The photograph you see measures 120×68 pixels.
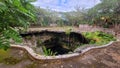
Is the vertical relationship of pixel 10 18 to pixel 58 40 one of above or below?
above

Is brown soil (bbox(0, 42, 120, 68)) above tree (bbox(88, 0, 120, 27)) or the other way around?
the other way around

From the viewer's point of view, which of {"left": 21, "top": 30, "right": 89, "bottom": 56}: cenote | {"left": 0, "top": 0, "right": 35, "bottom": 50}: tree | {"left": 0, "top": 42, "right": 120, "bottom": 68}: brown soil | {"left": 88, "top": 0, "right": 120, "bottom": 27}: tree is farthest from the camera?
{"left": 88, "top": 0, "right": 120, "bottom": 27}: tree

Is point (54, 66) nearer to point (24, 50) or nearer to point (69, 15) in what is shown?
point (24, 50)

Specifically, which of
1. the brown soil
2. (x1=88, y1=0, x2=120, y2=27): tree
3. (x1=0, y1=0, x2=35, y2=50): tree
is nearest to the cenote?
(x1=88, y1=0, x2=120, y2=27): tree

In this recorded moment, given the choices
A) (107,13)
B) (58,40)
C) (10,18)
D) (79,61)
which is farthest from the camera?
(107,13)

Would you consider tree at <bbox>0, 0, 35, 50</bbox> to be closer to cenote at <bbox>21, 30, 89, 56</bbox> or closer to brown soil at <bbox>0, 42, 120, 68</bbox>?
brown soil at <bbox>0, 42, 120, 68</bbox>

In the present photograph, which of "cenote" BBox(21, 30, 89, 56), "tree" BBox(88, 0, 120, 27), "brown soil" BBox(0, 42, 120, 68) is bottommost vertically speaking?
"cenote" BBox(21, 30, 89, 56)

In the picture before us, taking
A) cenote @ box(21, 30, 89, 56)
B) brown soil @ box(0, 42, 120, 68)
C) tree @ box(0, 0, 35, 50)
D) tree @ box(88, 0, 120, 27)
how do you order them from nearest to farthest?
tree @ box(0, 0, 35, 50) < brown soil @ box(0, 42, 120, 68) < cenote @ box(21, 30, 89, 56) < tree @ box(88, 0, 120, 27)

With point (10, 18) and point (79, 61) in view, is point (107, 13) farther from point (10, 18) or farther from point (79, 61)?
point (10, 18)

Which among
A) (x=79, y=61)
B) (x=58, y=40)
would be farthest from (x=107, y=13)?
(x=79, y=61)

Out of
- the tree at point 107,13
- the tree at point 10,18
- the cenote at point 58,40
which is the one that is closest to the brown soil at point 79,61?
the tree at point 10,18

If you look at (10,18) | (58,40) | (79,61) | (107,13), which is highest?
(10,18)

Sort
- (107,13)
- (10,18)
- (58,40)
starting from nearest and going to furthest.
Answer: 1. (10,18)
2. (58,40)
3. (107,13)

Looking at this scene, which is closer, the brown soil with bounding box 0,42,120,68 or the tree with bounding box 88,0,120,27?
the brown soil with bounding box 0,42,120,68
